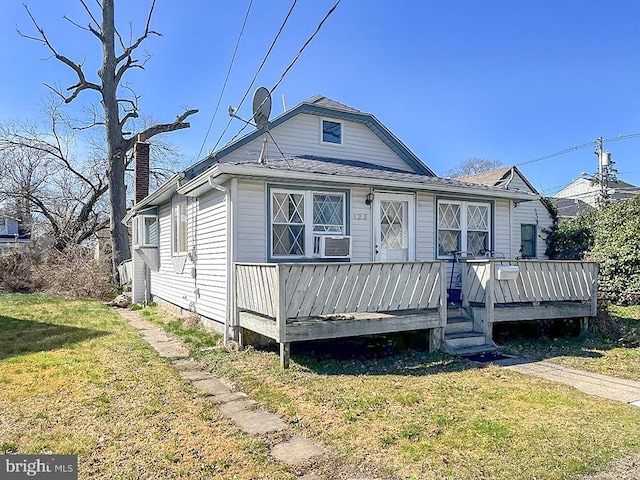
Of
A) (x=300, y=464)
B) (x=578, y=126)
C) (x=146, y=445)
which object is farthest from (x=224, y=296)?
(x=578, y=126)

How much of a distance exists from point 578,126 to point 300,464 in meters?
35.7

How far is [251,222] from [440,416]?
4786 mm

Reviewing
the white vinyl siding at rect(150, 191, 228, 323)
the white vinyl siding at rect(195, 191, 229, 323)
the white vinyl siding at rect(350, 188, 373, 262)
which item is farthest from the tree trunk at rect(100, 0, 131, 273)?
the white vinyl siding at rect(350, 188, 373, 262)

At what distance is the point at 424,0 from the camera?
789 cm

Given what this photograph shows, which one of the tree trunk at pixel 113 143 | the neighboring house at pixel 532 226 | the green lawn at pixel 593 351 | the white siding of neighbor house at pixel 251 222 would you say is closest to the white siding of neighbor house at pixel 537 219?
the neighboring house at pixel 532 226

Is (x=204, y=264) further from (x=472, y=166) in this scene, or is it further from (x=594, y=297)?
(x=472, y=166)

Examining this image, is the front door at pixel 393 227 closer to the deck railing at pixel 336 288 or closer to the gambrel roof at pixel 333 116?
the deck railing at pixel 336 288

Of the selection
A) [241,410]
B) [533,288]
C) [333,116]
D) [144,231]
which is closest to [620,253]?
[533,288]

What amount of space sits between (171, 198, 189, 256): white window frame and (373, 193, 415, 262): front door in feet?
14.9

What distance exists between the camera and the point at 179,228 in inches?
432

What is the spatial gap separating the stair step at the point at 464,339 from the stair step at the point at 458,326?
0.28 ft

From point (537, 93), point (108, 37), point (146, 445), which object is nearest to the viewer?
point (146, 445)

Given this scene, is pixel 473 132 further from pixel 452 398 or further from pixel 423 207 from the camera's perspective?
pixel 452 398

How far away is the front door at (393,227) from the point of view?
362 inches
